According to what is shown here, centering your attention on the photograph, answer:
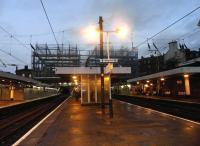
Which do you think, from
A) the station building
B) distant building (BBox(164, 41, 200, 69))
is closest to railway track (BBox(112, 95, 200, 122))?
the station building

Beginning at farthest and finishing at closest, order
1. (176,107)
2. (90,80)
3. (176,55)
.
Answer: (176,55) < (90,80) < (176,107)

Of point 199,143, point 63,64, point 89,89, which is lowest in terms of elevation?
point 199,143

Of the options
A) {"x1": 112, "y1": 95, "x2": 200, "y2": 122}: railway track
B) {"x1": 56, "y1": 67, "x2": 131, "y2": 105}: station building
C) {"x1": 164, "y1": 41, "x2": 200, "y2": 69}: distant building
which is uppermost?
{"x1": 164, "y1": 41, "x2": 200, "y2": 69}: distant building

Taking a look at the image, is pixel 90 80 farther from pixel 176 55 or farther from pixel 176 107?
pixel 176 55

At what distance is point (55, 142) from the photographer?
32.8ft

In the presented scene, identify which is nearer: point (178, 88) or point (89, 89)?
point (89, 89)

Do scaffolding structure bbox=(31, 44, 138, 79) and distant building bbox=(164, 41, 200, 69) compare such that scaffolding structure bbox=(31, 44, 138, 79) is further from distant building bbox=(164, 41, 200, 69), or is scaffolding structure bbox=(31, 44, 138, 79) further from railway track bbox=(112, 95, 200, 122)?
railway track bbox=(112, 95, 200, 122)

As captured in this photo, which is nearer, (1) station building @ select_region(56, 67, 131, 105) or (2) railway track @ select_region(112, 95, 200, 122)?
(2) railway track @ select_region(112, 95, 200, 122)

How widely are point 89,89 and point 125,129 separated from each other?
19.8m

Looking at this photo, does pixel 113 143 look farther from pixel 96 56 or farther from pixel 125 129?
pixel 96 56

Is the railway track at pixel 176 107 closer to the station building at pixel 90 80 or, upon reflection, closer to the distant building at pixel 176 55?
the station building at pixel 90 80

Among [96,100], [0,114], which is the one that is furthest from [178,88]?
[0,114]

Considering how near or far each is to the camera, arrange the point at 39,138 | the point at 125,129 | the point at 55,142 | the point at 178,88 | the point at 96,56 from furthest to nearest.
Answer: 1. the point at 96,56
2. the point at 178,88
3. the point at 125,129
4. the point at 39,138
5. the point at 55,142

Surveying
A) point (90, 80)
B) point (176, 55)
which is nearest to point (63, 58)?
point (176, 55)
